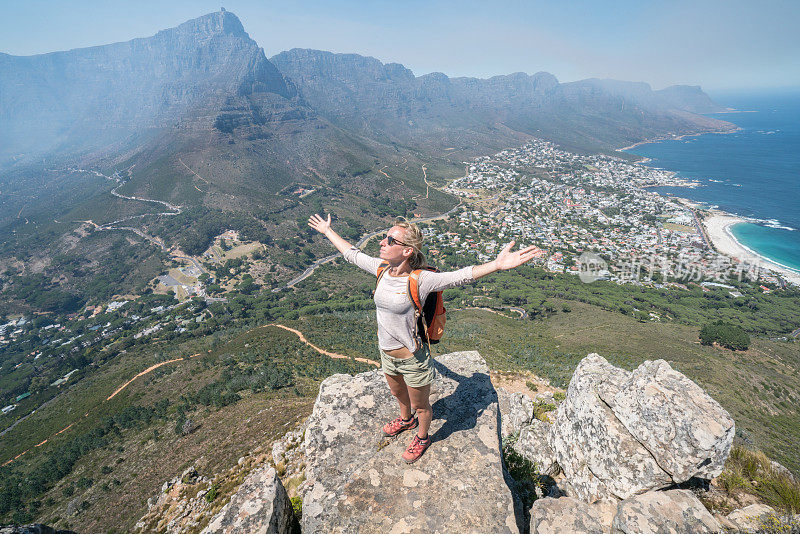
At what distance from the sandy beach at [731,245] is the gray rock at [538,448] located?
99.3 m

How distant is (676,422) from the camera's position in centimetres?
555

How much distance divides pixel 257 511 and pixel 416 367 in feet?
9.42

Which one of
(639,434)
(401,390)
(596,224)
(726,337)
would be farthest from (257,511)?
(596,224)

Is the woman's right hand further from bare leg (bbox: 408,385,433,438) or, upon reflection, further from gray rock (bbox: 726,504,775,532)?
gray rock (bbox: 726,504,775,532)

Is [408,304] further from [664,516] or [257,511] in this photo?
[664,516]

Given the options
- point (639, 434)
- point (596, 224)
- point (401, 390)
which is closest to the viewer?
point (401, 390)

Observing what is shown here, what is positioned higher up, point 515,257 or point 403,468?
point 515,257

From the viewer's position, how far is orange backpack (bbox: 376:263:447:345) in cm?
376

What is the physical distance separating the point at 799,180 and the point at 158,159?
28536 centimetres

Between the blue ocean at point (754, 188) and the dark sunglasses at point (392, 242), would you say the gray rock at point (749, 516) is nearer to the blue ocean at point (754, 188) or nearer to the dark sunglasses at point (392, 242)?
the dark sunglasses at point (392, 242)

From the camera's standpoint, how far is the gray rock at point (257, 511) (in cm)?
389

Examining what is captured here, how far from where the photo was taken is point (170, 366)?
2938cm

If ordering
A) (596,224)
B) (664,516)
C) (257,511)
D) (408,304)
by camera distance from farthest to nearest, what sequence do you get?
(596,224) < (664,516) < (257,511) < (408,304)

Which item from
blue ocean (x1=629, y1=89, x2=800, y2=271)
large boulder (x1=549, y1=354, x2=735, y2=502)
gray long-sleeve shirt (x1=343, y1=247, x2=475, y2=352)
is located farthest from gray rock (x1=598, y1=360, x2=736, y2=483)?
blue ocean (x1=629, y1=89, x2=800, y2=271)
